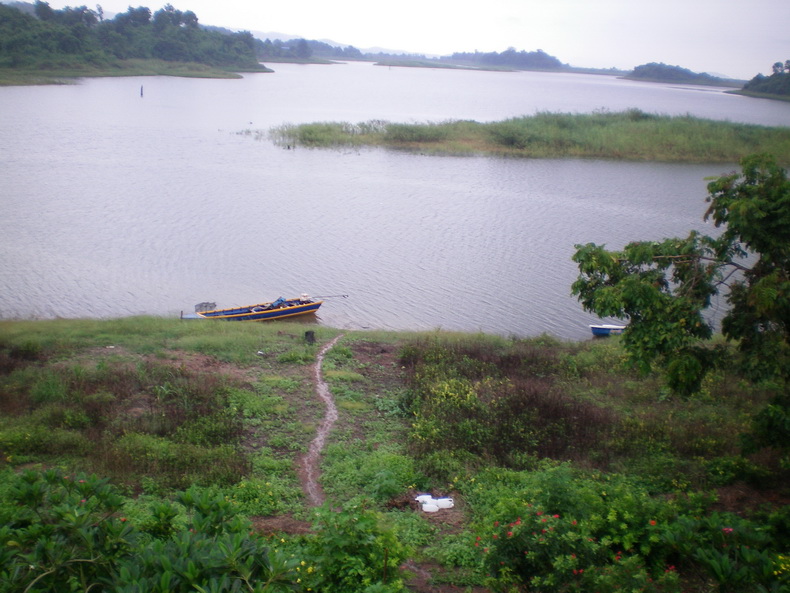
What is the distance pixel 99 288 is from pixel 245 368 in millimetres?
11029

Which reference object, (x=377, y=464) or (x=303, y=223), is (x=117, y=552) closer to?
(x=377, y=464)

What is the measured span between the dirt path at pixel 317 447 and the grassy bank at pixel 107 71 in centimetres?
6787

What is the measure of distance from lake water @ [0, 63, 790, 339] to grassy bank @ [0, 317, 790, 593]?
535cm

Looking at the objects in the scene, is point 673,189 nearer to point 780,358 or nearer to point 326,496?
point 780,358

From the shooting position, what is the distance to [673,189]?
39500 mm

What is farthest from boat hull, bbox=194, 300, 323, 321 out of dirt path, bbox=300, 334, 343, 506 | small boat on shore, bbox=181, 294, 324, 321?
dirt path, bbox=300, 334, 343, 506

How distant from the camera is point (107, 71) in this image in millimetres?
88438

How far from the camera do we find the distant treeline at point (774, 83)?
6359cm

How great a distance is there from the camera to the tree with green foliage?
7.79 meters

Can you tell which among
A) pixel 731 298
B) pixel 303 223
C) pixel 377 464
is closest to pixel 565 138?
pixel 303 223

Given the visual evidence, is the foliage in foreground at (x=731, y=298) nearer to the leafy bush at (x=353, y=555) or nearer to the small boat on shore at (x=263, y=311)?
the leafy bush at (x=353, y=555)

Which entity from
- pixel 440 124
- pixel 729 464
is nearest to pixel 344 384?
pixel 729 464

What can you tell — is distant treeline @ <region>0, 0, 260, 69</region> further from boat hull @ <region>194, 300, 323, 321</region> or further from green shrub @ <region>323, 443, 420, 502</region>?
green shrub @ <region>323, 443, 420, 502</region>

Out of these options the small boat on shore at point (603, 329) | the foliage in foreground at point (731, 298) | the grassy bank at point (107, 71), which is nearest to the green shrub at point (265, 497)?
the foliage in foreground at point (731, 298)
